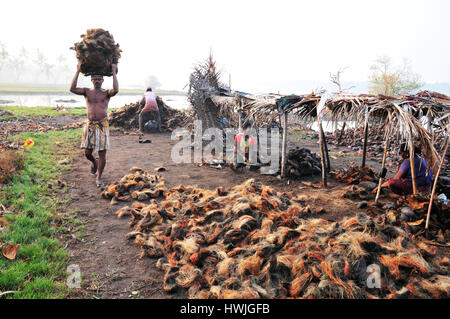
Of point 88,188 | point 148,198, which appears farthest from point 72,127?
point 148,198

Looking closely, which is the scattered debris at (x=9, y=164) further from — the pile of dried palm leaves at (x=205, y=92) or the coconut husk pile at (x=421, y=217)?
the coconut husk pile at (x=421, y=217)

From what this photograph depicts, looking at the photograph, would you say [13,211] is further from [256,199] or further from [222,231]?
A: [256,199]

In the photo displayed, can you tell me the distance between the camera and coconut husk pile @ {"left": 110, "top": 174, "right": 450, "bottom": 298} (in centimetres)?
289

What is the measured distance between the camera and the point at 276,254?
348 cm

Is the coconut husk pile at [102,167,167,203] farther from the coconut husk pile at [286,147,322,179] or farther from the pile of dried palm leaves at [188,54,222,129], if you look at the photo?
the pile of dried palm leaves at [188,54,222,129]

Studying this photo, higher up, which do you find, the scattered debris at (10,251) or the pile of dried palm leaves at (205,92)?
the pile of dried palm leaves at (205,92)

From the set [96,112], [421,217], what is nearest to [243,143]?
[96,112]

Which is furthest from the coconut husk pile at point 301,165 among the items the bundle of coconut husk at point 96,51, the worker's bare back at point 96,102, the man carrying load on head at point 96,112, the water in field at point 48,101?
the water in field at point 48,101

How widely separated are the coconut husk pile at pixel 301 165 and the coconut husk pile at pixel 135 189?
11.1ft

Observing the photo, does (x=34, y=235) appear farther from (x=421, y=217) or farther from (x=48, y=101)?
(x=48, y=101)

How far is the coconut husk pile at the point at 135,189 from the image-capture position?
585 cm

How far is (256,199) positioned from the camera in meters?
4.93
